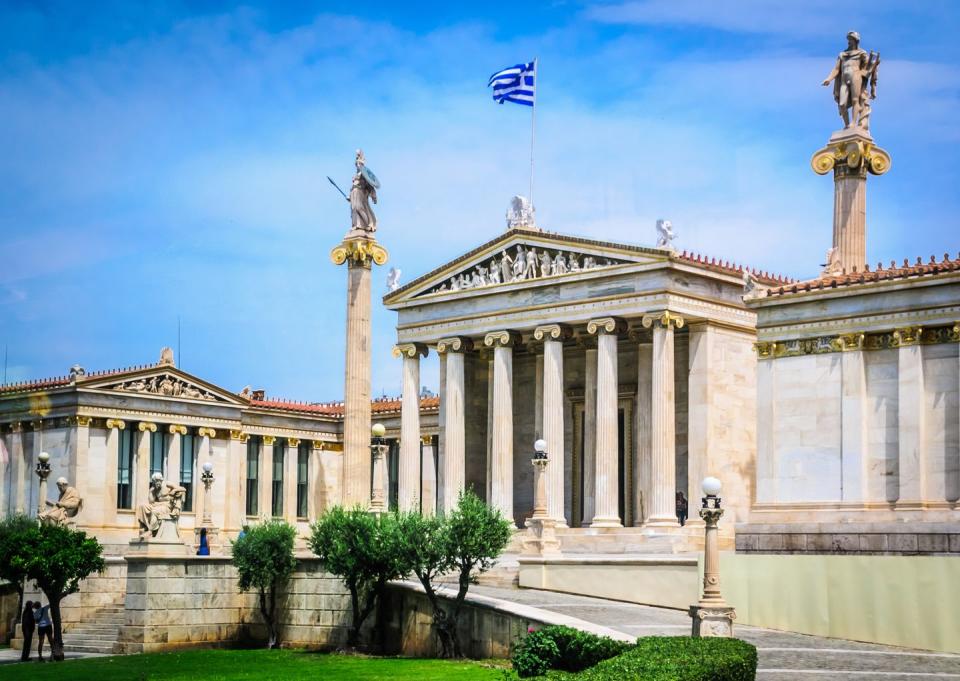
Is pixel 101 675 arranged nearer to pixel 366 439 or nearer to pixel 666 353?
pixel 366 439

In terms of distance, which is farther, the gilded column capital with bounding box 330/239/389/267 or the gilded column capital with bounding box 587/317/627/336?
the gilded column capital with bounding box 587/317/627/336

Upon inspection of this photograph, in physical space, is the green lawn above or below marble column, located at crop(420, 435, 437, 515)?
below

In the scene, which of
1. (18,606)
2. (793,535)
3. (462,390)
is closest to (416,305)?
(462,390)

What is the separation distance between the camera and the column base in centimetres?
3127

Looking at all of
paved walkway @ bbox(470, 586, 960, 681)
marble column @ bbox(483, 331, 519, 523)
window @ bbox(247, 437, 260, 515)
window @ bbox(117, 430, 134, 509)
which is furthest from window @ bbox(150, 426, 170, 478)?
paved walkway @ bbox(470, 586, 960, 681)

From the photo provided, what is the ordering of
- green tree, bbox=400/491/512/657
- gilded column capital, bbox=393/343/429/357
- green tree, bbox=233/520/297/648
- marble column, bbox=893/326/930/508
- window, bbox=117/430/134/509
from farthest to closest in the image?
window, bbox=117/430/134/509 → gilded column capital, bbox=393/343/429/357 → green tree, bbox=233/520/297/648 → marble column, bbox=893/326/930/508 → green tree, bbox=400/491/512/657

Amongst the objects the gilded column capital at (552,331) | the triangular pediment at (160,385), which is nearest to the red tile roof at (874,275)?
the gilded column capital at (552,331)

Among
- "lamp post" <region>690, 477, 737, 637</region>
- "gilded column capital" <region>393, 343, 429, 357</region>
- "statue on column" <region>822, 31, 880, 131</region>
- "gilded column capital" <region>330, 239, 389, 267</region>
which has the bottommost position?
"lamp post" <region>690, 477, 737, 637</region>

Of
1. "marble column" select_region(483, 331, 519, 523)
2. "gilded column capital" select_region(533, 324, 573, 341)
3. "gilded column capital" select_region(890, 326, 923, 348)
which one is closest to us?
"gilded column capital" select_region(890, 326, 923, 348)

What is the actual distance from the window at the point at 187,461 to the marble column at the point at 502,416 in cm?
1833

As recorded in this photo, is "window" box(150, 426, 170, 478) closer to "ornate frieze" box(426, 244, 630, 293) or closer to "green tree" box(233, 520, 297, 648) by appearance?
"ornate frieze" box(426, 244, 630, 293)

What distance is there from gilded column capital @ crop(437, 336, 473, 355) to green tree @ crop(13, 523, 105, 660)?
60.7 ft

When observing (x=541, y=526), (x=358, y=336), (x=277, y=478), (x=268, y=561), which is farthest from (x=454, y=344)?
(x=277, y=478)

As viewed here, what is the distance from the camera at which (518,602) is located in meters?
41.0
